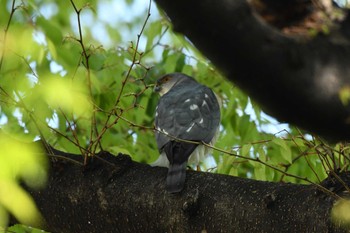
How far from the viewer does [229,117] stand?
5414mm

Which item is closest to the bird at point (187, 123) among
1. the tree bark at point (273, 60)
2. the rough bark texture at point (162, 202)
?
the rough bark texture at point (162, 202)

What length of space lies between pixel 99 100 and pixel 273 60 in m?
2.96

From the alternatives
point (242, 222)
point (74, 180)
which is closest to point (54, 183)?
point (74, 180)

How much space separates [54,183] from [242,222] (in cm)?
94

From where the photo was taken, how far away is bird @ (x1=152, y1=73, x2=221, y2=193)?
4293 millimetres

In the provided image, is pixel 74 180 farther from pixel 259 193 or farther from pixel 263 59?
pixel 263 59

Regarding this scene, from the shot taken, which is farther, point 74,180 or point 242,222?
point 74,180

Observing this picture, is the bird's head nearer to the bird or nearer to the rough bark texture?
the bird

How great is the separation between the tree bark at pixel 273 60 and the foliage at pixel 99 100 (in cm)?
6

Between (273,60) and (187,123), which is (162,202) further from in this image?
(187,123)

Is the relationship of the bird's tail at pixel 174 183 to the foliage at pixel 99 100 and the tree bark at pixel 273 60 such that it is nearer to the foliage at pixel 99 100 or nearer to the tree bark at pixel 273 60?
the foliage at pixel 99 100

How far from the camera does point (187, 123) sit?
185 inches

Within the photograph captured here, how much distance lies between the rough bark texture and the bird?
3.16 ft

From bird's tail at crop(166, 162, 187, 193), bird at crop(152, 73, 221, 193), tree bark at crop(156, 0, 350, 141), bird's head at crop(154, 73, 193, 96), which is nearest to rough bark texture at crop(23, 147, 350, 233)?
bird's tail at crop(166, 162, 187, 193)
